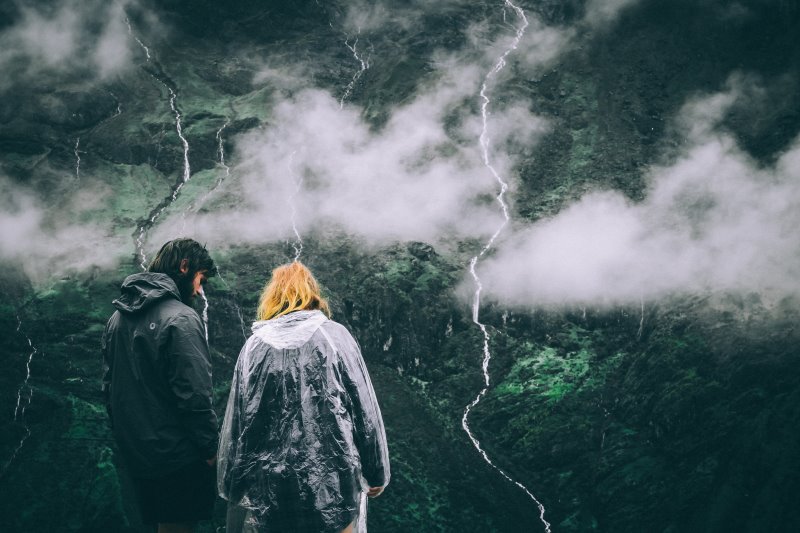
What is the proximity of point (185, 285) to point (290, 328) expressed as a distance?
699mm

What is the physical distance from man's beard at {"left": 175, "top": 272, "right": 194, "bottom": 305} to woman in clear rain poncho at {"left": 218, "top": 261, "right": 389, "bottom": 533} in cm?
55

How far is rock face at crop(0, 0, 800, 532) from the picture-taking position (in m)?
5.52

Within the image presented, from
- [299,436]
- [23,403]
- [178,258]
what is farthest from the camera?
[23,403]

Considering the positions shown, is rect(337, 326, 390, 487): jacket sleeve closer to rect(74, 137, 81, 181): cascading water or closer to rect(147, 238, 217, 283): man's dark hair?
rect(147, 238, 217, 283): man's dark hair

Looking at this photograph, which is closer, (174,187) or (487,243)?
(487,243)

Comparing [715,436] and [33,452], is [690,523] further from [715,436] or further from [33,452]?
[33,452]

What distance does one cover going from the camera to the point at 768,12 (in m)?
9.80

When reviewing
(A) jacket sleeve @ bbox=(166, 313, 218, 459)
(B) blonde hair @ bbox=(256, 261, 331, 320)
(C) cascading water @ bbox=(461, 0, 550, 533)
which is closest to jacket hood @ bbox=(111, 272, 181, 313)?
(A) jacket sleeve @ bbox=(166, 313, 218, 459)

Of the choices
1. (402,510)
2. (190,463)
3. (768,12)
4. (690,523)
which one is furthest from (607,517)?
(768,12)

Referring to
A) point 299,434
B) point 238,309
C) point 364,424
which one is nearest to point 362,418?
point 364,424

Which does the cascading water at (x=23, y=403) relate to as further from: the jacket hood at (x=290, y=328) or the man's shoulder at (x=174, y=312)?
the jacket hood at (x=290, y=328)

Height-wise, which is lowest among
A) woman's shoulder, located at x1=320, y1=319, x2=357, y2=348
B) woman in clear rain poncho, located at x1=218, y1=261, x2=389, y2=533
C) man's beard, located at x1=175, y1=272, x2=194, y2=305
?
woman in clear rain poncho, located at x1=218, y1=261, x2=389, y2=533

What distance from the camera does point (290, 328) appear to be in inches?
90.6

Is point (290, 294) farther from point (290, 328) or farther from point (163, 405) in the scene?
point (163, 405)
